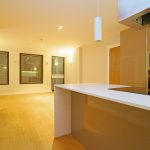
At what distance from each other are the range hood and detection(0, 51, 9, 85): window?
5.99 m

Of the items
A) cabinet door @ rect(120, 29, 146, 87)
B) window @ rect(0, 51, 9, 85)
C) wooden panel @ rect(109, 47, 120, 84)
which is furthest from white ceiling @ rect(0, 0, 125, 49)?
window @ rect(0, 51, 9, 85)

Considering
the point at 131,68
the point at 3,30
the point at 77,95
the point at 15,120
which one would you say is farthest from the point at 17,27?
the point at 131,68

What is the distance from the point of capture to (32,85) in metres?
6.54

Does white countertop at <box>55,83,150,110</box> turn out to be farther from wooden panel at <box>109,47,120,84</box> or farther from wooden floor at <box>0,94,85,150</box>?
wooden panel at <box>109,47,120,84</box>

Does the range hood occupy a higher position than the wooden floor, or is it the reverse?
the range hood

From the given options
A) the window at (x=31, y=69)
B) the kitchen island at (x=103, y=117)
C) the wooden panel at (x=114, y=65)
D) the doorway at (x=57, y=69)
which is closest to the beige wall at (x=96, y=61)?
the wooden panel at (x=114, y=65)

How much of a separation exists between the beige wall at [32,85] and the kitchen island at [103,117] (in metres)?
4.34

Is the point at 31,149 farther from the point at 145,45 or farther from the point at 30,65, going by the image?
the point at 30,65

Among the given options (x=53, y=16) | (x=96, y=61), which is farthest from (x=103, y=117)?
(x=96, y=61)

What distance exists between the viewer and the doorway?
7168 mm

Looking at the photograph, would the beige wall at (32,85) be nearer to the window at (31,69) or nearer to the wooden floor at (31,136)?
the window at (31,69)

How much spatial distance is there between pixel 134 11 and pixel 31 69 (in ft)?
20.2

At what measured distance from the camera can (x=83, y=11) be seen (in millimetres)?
2471

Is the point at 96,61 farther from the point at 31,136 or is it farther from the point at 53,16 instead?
the point at 31,136
